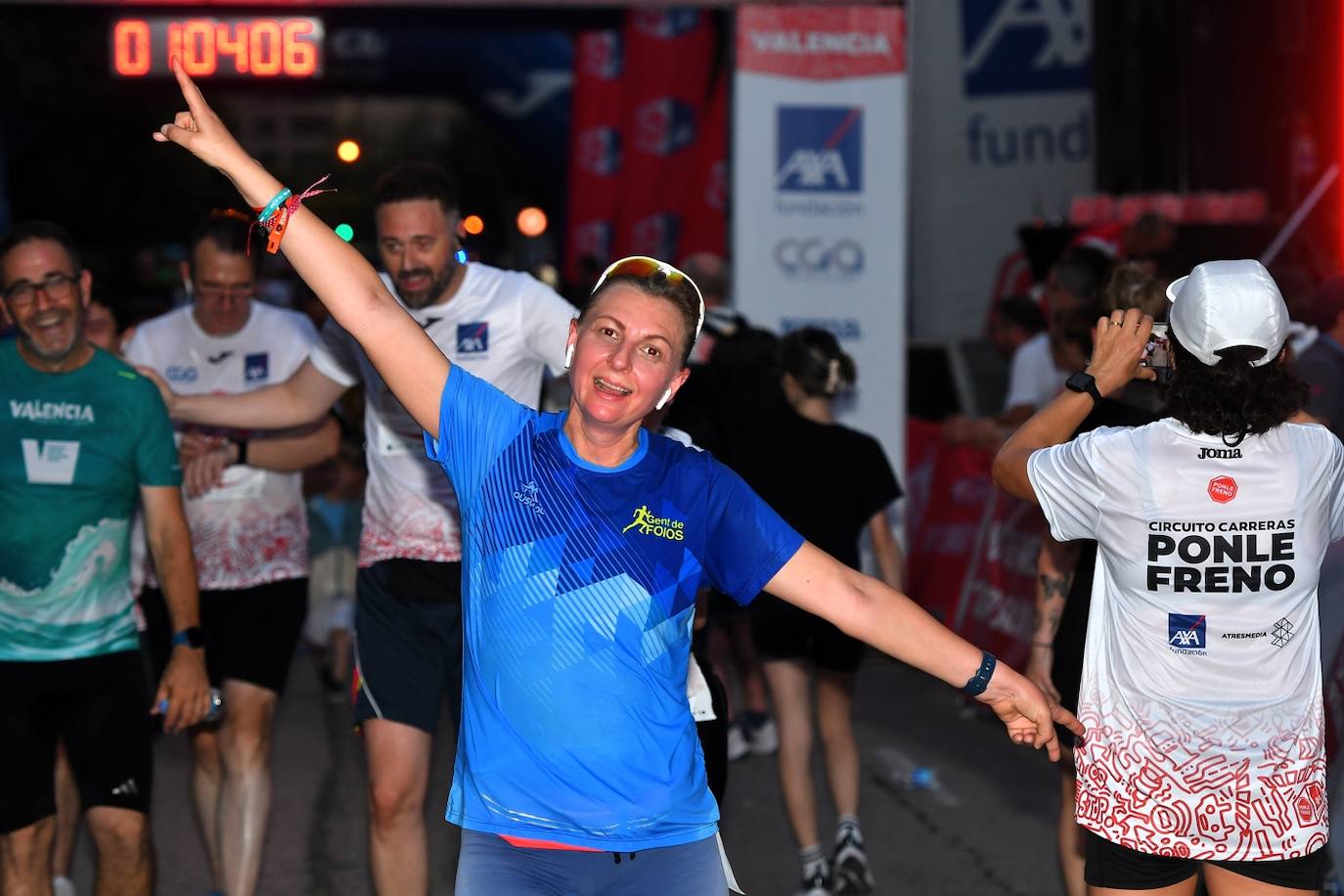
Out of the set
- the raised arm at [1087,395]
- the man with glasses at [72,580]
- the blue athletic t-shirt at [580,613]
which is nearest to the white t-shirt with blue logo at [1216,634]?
the raised arm at [1087,395]

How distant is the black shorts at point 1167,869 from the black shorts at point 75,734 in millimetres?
2709

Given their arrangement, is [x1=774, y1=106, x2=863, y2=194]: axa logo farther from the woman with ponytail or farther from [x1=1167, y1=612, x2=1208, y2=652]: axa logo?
[x1=1167, y1=612, x2=1208, y2=652]: axa logo

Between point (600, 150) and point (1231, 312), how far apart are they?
51.6 feet

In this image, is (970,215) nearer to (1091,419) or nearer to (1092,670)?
(1091,419)

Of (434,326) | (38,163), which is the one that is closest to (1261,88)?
(434,326)

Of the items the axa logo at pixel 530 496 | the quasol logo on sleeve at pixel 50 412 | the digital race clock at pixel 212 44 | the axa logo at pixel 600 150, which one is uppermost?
the digital race clock at pixel 212 44

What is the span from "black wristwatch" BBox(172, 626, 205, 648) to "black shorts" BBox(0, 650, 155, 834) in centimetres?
16

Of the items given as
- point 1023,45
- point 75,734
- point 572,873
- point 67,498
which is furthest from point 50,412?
point 1023,45

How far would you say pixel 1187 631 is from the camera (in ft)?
13.4

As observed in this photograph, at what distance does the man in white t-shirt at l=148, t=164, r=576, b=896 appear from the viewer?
5.48m

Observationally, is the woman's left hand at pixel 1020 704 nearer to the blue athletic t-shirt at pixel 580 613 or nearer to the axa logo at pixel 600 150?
the blue athletic t-shirt at pixel 580 613

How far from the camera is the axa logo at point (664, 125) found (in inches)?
681

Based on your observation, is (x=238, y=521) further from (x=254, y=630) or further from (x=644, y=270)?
(x=644, y=270)

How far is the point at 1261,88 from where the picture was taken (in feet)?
48.9
